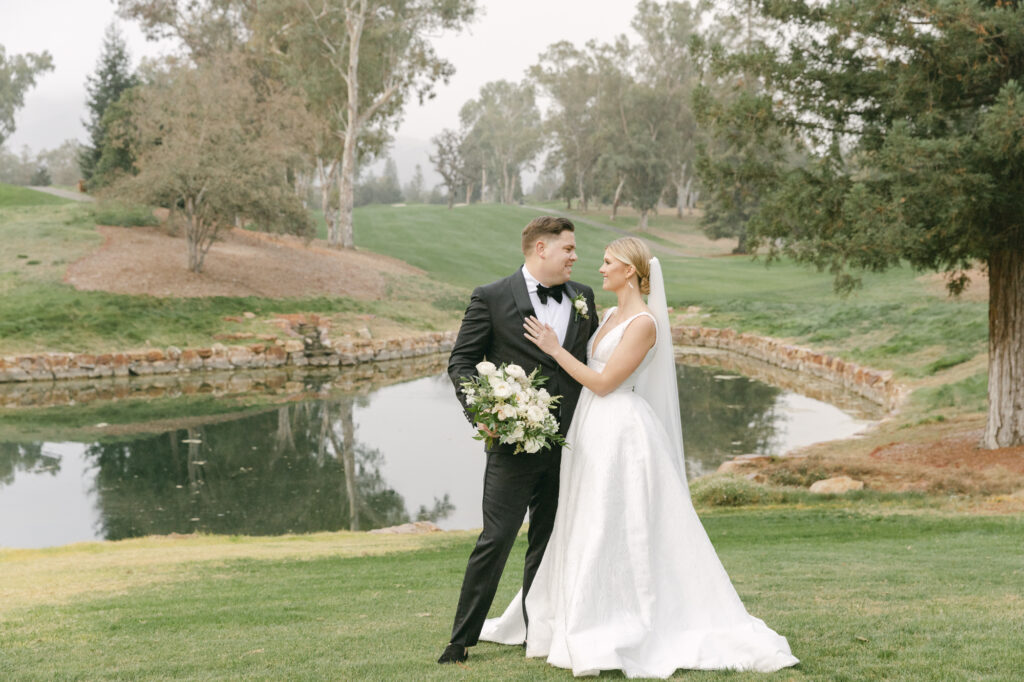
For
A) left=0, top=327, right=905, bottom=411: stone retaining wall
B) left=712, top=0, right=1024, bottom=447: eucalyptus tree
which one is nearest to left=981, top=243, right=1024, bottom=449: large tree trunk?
left=712, top=0, right=1024, bottom=447: eucalyptus tree

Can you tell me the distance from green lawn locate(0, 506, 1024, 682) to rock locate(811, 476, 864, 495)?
2324 mm

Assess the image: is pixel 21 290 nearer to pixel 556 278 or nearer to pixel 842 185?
pixel 842 185

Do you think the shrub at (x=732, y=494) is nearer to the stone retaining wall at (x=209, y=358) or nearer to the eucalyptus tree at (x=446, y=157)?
the stone retaining wall at (x=209, y=358)

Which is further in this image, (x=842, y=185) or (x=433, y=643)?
(x=842, y=185)

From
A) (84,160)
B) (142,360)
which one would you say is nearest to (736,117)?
(142,360)

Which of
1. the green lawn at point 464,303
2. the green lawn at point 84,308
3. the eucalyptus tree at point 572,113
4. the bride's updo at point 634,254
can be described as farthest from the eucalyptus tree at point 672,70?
the bride's updo at point 634,254

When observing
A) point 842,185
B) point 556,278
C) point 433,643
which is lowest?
point 433,643

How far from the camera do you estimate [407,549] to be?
9344 mm

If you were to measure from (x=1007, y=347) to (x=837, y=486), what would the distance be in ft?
12.3

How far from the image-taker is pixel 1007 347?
13.4m

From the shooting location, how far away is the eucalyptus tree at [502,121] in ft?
319

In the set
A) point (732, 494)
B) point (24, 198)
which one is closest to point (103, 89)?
point (24, 198)

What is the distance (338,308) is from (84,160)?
15769 mm

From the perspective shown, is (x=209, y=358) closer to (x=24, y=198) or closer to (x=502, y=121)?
(x=24, y=198)
